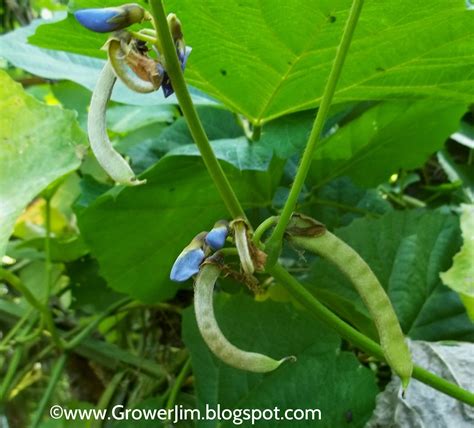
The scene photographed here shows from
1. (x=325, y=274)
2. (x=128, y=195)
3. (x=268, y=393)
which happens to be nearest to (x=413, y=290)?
(x=325, y=274)

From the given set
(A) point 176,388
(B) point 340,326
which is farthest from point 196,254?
(A) point 176,388

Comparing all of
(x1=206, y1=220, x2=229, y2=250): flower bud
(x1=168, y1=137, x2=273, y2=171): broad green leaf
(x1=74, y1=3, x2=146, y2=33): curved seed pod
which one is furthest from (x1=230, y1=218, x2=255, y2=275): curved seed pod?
(x1=168, y1=137, x2=273, y2=171): broad green leaf

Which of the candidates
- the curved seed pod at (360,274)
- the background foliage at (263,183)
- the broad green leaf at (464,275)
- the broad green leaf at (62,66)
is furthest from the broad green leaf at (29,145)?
the broad green leaf at (464,275)

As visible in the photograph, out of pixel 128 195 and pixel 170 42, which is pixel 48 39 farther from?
pixel 170 42

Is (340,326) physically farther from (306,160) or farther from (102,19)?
(102,19)

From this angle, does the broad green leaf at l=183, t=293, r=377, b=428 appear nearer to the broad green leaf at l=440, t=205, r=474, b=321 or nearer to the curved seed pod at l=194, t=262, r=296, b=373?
the broad green leaf at l=440, t=205, r=474, b=321
